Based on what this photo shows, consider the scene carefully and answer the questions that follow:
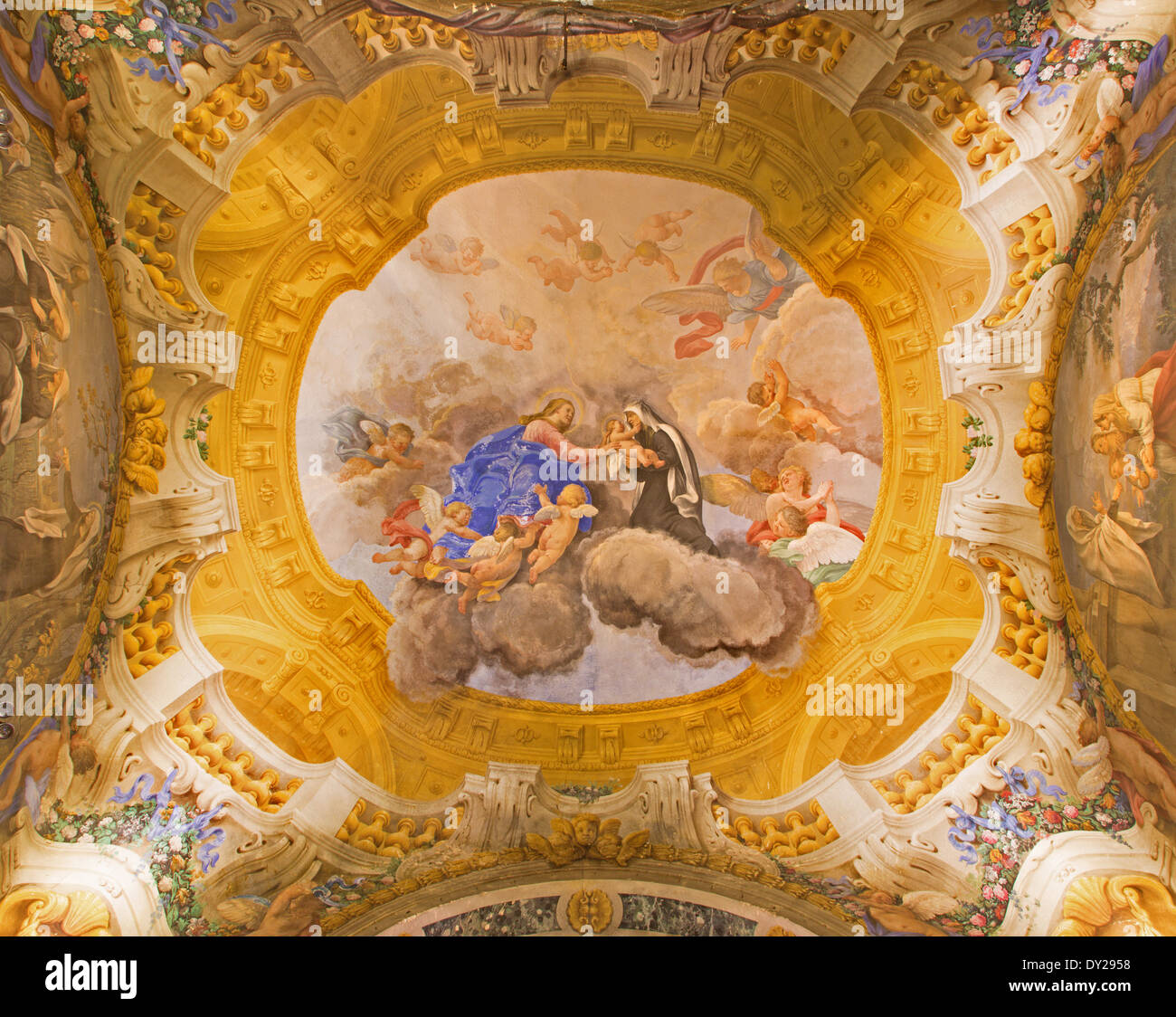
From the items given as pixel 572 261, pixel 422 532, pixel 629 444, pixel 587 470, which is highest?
pixel 572 261

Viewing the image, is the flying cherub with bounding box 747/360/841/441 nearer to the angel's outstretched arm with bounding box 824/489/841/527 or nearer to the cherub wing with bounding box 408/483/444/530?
the angel's outstretched arm with bounding box 824/489/841/527

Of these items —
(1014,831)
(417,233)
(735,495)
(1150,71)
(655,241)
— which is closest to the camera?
(1150,71)

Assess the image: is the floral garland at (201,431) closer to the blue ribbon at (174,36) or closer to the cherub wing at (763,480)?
the blue ribbon at (174,36)

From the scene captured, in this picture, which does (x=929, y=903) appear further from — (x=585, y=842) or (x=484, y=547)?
(x=484, y=547)

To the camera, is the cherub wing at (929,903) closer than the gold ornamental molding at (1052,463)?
No

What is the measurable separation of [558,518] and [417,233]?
4.06 m

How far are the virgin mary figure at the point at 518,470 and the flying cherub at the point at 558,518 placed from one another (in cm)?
8

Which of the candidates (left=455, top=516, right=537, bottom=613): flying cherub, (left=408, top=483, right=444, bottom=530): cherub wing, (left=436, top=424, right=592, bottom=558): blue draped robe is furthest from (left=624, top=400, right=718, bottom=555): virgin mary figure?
(left=408, top=483, right=444, bottom=530): cherub wing

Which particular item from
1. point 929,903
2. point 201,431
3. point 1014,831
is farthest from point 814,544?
point 201,431

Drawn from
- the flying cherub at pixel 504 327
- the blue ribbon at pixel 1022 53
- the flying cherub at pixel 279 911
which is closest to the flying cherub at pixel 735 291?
the flying cherub at pixel 504 327

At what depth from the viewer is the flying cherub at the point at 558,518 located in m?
11.7

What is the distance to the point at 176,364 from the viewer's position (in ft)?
31.4

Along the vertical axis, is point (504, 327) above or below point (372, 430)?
above

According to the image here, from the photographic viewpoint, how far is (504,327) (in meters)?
11.5
